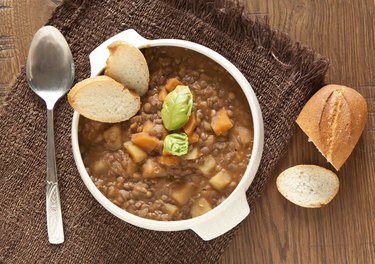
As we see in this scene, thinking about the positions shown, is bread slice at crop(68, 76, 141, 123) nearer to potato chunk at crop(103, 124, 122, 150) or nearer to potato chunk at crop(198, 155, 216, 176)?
potato chunk at crop(103, 124, 122, 150)

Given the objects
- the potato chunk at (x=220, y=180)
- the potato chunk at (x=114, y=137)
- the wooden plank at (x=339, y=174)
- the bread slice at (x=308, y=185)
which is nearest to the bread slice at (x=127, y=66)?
the potato chunk at (x=114, y=137)

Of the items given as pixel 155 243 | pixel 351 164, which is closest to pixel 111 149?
pixel 155 243

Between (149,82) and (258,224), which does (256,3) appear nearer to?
(149,82)

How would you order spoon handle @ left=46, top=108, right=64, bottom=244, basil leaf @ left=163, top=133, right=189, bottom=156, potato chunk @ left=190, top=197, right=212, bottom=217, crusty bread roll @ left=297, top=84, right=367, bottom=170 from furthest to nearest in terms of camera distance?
spoon handle @ left=46, top=108, right=64, bottom=244, crusty bread roll @ left=297, top=84, right=367, bottom=170, potato chunk @ left=190, top=197, right=212, bottom=217, basil leaf @ left=163, top=133, right=189, bottom=156

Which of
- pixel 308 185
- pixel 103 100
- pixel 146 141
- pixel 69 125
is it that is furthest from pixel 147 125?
pixel 308 185

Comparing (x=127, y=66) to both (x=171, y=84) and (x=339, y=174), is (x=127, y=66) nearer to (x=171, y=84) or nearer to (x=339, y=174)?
(x=171, y=84)

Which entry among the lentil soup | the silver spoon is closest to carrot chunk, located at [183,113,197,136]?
the lentil soup

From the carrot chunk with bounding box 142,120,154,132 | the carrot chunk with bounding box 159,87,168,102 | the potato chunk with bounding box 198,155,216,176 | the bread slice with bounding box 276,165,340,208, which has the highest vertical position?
the carrot chunk with bounding box 159,87,168,102
